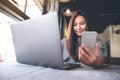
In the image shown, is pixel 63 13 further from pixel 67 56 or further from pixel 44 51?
pixel 44 51

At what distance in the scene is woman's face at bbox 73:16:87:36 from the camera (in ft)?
6.93

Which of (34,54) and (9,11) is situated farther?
(9,11)

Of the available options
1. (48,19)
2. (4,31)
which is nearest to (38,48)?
(48,19)

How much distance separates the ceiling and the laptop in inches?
91.1

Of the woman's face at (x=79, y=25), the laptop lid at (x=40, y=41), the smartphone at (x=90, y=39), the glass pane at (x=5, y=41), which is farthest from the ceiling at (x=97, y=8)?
the laptop lid at (x=40, y=41)

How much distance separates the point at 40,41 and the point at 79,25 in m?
1.32

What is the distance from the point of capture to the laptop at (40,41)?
810 millimetres

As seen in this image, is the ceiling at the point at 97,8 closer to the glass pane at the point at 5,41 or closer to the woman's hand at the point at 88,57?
the glass pane at the point at 5,41

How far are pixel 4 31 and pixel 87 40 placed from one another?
0.91m

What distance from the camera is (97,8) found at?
3.89 m

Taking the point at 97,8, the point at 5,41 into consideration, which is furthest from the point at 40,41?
the point at 97,8

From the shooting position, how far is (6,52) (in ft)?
5.19

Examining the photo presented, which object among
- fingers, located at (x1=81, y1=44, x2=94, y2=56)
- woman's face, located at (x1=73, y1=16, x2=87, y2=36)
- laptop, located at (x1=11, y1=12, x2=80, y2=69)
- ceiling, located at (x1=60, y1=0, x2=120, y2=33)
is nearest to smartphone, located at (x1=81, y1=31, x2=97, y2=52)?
fingers, located at (x1=81, y1=44, x2=94, y2=56)

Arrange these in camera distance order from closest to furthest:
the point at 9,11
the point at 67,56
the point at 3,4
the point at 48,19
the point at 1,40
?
the point at 48,19
the point at 3,4
the point at 9,11
the point at 1,40
the point at 67,56
